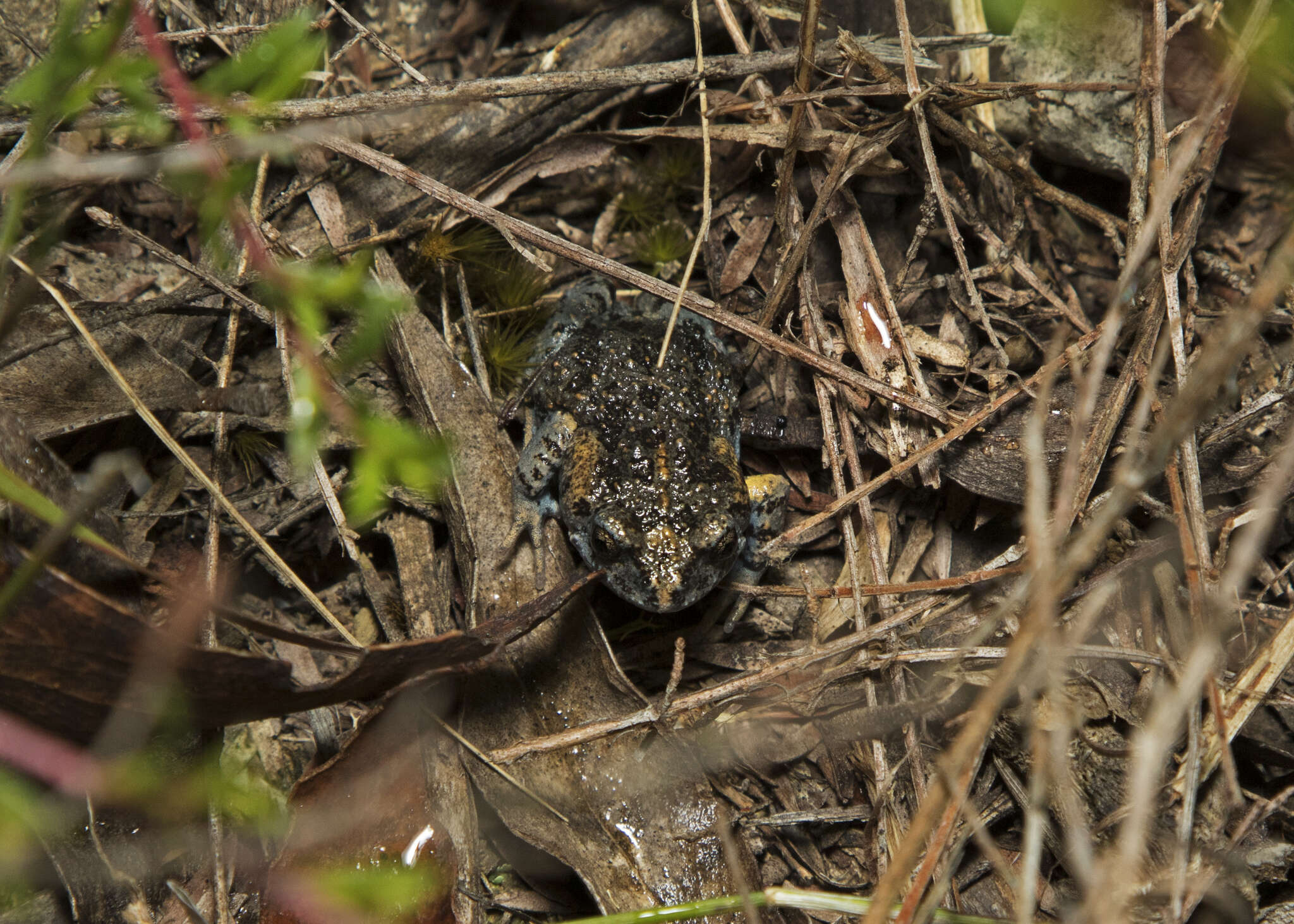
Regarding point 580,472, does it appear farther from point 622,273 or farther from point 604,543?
point 622,273

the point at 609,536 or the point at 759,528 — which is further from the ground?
the point at 609,536

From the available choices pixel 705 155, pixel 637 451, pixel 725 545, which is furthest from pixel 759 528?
pixel 705 155

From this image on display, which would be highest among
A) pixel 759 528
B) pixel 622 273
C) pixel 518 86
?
pixel 518 86

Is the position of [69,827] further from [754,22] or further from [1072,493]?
[754,22]

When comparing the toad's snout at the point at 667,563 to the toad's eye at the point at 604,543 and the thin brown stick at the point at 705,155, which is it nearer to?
the toad's eye at the point at 604,543

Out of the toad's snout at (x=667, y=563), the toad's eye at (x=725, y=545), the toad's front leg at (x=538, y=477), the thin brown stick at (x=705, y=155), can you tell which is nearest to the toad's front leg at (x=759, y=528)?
the toad's eye at (x=725, y=545)

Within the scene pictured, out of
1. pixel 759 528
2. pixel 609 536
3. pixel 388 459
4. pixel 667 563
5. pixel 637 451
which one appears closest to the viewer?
pixel 388 459

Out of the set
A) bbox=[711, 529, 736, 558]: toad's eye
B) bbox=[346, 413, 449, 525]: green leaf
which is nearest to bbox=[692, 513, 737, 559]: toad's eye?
bbox=[711, 529, 736, 558]: toad's eye

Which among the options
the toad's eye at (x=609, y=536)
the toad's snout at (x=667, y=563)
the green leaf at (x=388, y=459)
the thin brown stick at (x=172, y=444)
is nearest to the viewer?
the green leaf at (x=388, y=459)

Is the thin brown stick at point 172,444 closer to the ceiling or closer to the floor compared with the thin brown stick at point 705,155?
closer to the floor
